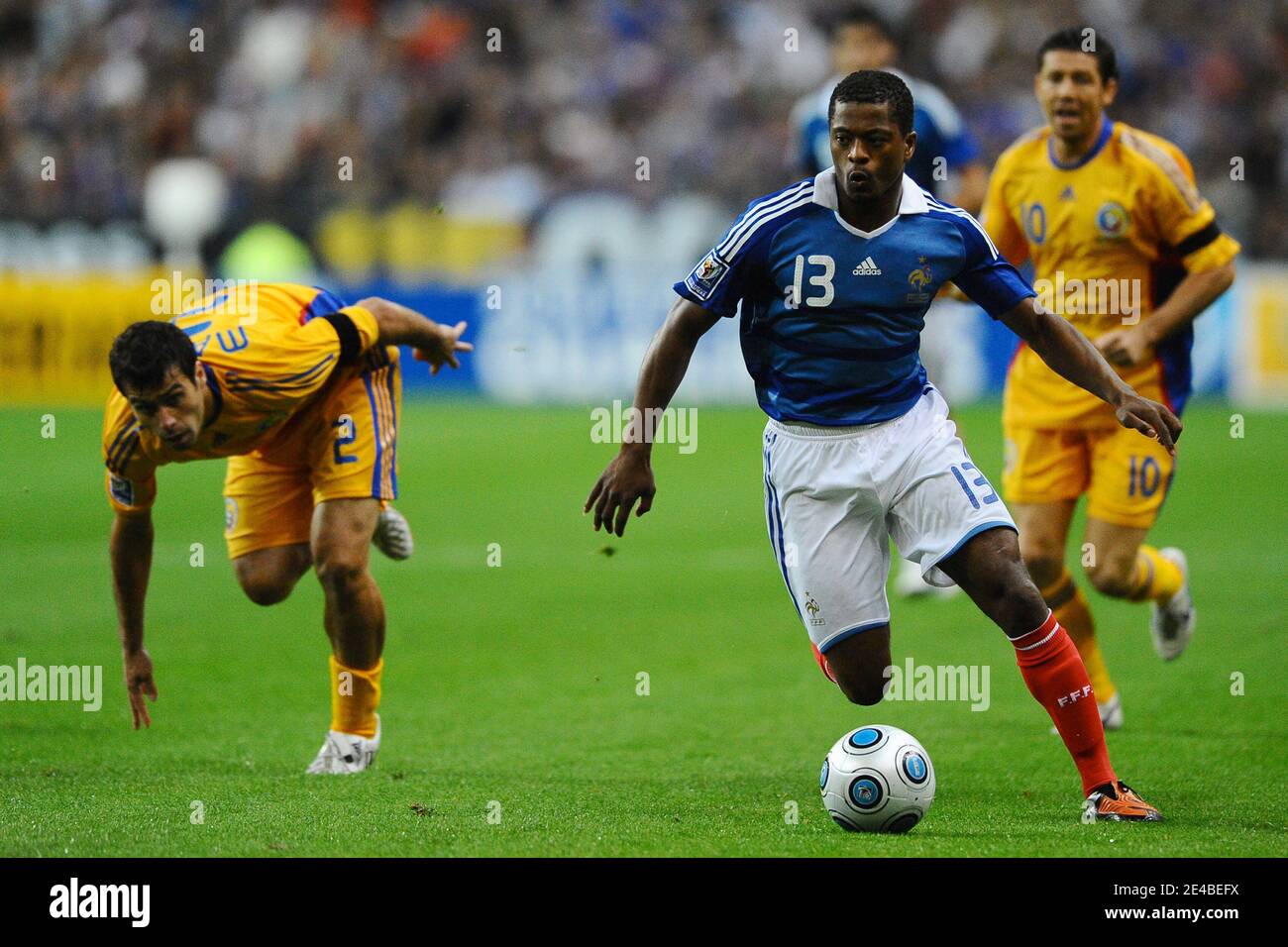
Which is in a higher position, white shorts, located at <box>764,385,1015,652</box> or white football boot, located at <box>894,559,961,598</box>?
white shorts, located at <box>764,385,1015,652</box>

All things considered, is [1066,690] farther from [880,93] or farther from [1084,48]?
[1084,48]

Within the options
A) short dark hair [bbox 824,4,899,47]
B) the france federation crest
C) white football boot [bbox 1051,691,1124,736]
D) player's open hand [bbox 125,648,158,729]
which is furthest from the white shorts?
short dark hair [bbox 824,4,899,47]

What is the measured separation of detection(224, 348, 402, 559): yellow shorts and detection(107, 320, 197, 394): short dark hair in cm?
94

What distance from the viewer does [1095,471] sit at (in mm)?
7465

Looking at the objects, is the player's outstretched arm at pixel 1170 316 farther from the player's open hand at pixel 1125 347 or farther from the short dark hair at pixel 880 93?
the short dark hair at pixel 880 93

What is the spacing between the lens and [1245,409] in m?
19.9

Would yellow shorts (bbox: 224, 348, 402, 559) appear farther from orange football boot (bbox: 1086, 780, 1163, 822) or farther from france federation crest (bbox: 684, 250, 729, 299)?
orange football boot (bbox: 1086, 780, 1163, 822)

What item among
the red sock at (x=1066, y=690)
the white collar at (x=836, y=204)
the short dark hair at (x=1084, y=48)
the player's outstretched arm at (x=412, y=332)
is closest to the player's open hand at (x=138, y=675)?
the player's outstretched arm at (x=412, y=332)

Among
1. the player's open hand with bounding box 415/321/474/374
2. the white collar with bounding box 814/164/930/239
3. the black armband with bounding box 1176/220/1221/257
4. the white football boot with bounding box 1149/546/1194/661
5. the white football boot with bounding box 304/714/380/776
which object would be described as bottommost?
the white football boot with bounding box 304/714/380/776

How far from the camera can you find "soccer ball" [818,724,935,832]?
18.0ft

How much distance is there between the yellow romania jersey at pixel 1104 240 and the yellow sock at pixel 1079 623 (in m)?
0.68

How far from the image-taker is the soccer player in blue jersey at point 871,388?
5.47m

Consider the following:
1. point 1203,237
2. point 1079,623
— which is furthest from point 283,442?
point 1203,237
